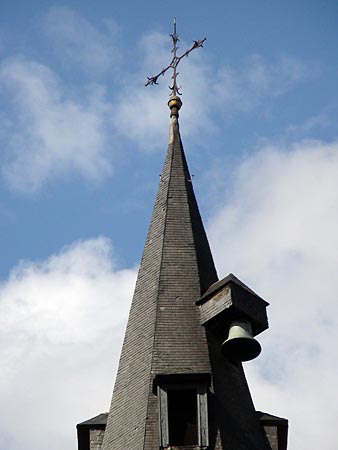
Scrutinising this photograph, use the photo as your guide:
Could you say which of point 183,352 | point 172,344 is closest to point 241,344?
point 183,352

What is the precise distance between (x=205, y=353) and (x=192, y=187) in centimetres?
533

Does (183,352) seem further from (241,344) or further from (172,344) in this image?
(241,344)

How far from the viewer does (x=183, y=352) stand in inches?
1017

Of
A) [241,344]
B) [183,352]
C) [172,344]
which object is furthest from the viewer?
[241,344]

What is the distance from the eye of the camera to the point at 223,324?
87.4 ft

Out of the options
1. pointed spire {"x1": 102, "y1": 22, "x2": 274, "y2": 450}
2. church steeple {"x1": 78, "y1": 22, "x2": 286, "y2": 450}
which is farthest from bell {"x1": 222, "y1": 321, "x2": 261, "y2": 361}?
pointed spire {"x1": 102, "y1": 22, "x2": 274, "y2": 450}

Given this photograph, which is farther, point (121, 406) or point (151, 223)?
point (151, 223)

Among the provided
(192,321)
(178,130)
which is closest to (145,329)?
(192,321)

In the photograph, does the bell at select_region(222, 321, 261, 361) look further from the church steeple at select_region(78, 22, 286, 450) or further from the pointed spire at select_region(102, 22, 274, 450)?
the pointed spire at select_region(102, 22, 274, 450)

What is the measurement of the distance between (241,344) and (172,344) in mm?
1304

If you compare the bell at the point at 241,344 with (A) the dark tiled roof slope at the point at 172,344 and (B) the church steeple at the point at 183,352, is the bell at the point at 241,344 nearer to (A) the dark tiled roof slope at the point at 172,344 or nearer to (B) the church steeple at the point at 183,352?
(B) the church steeple at the point at 183,352

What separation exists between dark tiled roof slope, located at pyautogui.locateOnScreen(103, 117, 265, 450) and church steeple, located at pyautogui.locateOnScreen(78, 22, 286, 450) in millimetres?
20

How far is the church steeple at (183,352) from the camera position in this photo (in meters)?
24.7

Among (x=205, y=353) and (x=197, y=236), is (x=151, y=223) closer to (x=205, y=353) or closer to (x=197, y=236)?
(x=197, y=236)
